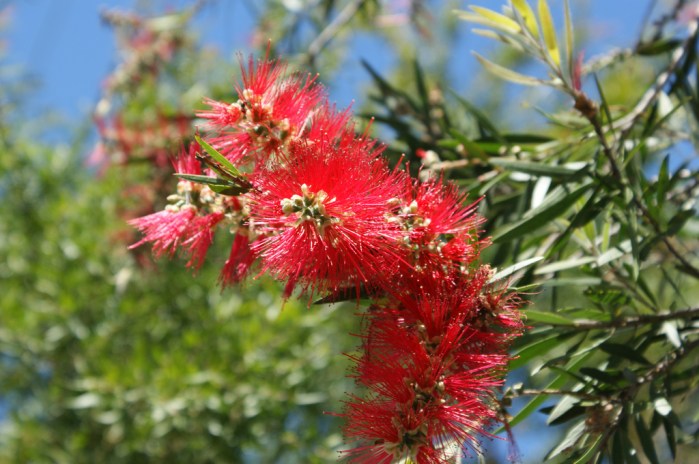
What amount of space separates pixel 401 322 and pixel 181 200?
1.01ft

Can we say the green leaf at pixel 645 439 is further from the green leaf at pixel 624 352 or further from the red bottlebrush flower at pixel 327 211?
the red bottlebrush flower at pixel 327 211

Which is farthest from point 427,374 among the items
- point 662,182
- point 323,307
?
point 323,307

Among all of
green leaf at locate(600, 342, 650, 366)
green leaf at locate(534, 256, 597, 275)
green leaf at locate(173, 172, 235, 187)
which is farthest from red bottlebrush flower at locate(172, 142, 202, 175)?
green leaf at locate(600, 342, 650, 366)

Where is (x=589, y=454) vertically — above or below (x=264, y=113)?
below

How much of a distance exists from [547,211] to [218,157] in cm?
46

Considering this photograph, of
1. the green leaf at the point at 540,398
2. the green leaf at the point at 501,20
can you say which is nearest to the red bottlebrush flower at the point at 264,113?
the green leaf at the point at 501,20

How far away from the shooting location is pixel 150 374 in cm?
210

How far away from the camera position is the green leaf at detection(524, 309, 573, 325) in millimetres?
940

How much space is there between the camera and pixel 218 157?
774 millimetres

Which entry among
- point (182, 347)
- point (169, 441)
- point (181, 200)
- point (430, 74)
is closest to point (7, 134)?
point (182, 347)

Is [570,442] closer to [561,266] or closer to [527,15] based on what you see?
[561,266]

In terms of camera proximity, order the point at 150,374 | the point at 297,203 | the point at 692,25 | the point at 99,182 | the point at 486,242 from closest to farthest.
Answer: the point at 297,203 → the point at 486,242 → the point at 692,25 → the point at 150,374 → the point at 99,182

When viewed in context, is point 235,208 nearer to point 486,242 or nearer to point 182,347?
point 486,242

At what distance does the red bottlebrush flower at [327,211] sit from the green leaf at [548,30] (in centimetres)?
41
